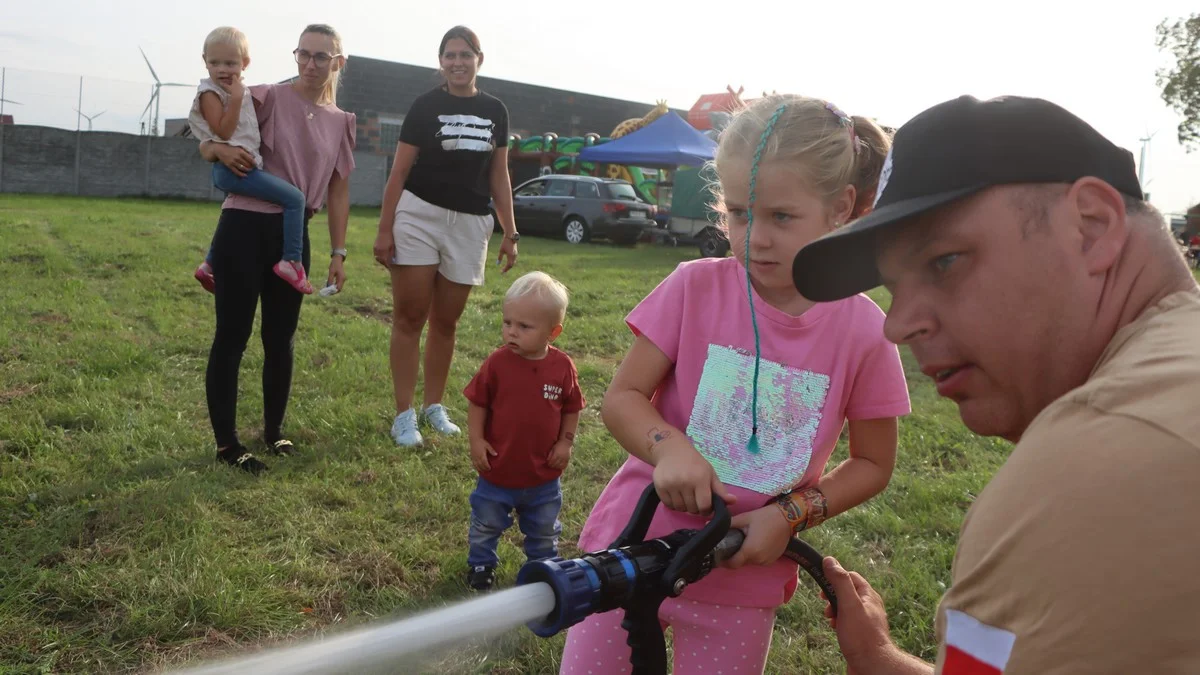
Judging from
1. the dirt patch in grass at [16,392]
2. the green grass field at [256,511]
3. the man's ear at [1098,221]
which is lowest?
the dirt patch in grass at [16,392]

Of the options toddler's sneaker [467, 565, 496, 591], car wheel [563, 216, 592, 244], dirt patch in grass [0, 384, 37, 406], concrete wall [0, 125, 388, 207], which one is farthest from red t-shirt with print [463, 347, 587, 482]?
concrete wall [0, 125, 388, 207]

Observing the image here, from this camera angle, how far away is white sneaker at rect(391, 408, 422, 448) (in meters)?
5.21

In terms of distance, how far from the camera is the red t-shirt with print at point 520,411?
3852 mm

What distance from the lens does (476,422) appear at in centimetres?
391

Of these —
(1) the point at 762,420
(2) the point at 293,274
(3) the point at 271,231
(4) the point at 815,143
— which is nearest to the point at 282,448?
(2) the point at 293,274

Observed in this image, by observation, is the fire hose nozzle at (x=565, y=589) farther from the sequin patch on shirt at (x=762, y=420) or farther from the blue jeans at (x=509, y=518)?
the blue jeans at (x=509, y=518)

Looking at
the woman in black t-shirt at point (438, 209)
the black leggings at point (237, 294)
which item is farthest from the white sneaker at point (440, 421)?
the black leggings at point (237, 294)

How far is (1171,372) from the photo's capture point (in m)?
0.90

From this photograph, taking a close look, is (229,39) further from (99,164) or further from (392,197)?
(99,164)

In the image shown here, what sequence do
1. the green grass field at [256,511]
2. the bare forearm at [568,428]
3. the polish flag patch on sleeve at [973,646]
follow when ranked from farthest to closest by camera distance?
1. the bare forearm at [568,428]
2. the green grass field at [256,511]
3. the polish flag patch on sleeve at [973,646]

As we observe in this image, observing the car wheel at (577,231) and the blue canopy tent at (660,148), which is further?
the blue canopy tent at (660,148)

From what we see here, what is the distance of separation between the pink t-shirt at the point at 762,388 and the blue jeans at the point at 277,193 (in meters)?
2.98

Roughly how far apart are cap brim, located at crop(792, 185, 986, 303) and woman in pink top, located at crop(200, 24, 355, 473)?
361cm

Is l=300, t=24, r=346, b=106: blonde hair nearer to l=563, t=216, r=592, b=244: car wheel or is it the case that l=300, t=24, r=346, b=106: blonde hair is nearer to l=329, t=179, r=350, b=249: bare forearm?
l=329, t=179, r=350, b=249: bare forearm
